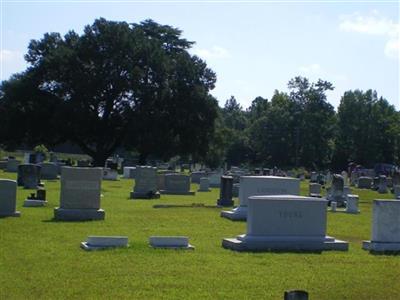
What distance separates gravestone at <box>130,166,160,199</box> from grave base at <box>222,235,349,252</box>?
15.4 meters

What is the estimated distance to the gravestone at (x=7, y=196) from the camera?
707 inches

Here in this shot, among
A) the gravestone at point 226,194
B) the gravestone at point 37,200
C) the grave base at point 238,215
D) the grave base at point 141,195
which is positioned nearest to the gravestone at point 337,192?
the gravestone at point 226,194

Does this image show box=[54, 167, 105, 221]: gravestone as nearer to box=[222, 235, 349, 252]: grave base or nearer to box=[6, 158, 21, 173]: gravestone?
box=[222, 235, 349, 252]: grave base

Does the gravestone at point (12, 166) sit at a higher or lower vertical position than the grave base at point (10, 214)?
higher

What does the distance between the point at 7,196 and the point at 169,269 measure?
877 centimetres

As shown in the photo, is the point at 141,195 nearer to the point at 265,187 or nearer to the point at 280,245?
the point at 265,187

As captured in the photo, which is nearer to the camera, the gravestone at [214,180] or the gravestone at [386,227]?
the gravestone at [386,227]

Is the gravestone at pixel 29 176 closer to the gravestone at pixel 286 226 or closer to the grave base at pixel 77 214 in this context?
the grave base at pixel 77 214

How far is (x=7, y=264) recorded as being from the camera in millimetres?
10680

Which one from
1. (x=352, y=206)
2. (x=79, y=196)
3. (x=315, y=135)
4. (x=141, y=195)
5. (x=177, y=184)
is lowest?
(x=141, y=195)

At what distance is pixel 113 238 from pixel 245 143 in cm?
9043

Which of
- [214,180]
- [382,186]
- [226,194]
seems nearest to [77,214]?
[226,194]

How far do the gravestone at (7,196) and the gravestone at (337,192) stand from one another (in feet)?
48.2

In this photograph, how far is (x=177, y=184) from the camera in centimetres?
3306
